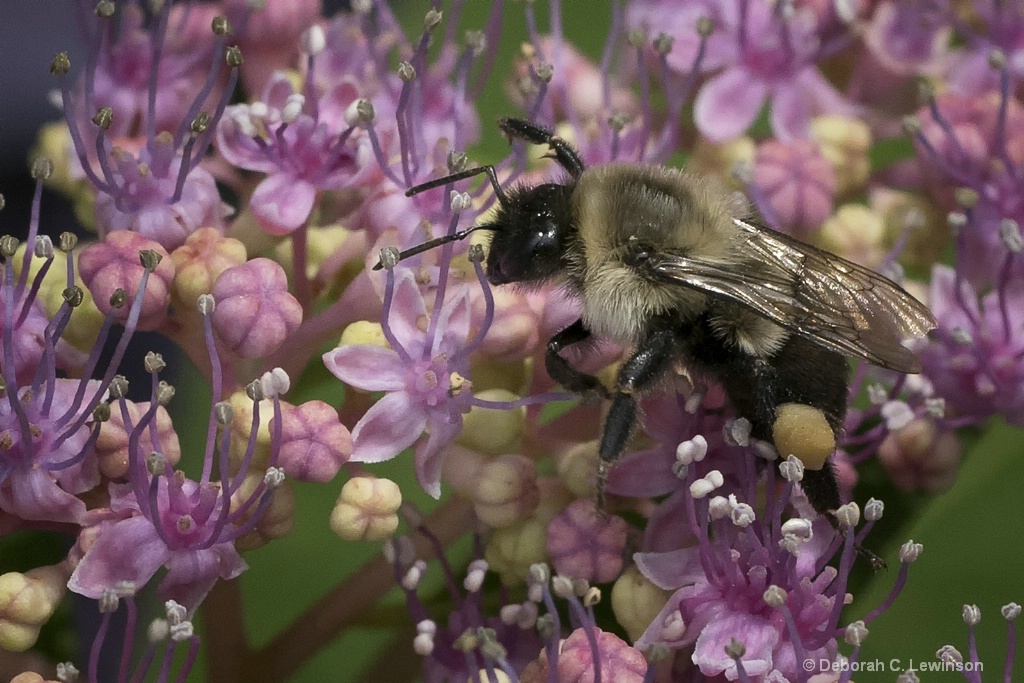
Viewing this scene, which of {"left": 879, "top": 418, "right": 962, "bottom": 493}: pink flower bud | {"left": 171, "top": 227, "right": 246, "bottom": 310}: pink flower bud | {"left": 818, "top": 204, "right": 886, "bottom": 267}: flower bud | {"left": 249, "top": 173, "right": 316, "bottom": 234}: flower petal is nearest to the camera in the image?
{"left": 171, "top": 227, "right": 246, "bottom": 310}: pink flower bud

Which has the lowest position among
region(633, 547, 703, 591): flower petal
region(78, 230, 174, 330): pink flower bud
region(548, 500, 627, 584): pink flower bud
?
region(633, 547, 703, 591): flower petal

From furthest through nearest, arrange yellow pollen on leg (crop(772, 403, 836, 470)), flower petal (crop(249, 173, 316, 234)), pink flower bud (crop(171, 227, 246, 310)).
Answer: flower petal (crop(249, 173, 316, 234)), pink flower bud (crop(171, 227, 246, 310)), yellow pollen on leg (crop(772, 403, 836, 470))

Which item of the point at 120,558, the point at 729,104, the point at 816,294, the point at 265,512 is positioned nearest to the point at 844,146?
the point at 729,104

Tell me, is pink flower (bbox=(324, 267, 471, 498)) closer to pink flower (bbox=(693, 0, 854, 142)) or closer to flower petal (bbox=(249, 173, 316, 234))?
flower petal (bbox=(249, 173, 316, 234))

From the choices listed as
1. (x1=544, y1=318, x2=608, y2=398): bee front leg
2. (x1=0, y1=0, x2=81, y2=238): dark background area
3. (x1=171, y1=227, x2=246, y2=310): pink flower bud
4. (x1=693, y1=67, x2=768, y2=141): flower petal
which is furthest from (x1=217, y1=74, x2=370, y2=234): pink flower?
(x1=693, y1=67, x2=768, y2=141): flower petal

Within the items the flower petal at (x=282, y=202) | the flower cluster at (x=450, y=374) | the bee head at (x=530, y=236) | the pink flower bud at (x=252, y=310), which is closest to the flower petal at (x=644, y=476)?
the flower cluster at (x=450, y=374)

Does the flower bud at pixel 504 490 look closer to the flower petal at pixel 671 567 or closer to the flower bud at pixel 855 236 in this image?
the flower petal at pixel 671 567

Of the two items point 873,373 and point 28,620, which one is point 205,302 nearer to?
point 28,620
